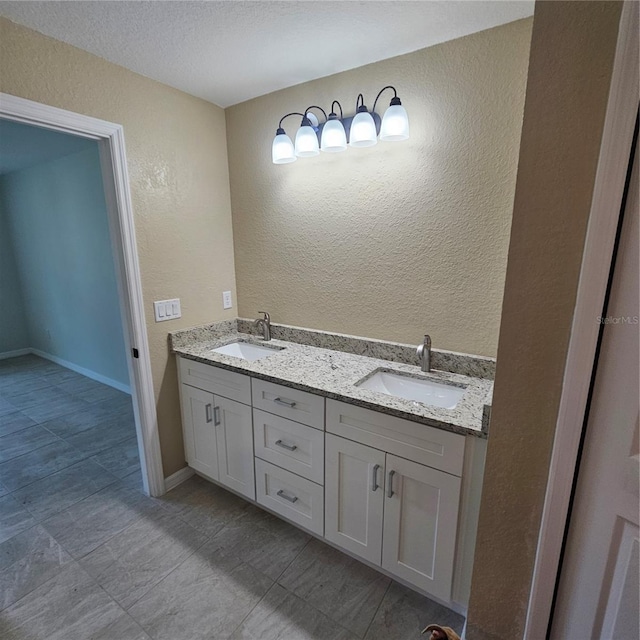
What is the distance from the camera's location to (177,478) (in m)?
2.16

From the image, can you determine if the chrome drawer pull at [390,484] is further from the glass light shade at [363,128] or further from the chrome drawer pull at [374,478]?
the glass light shade at [363,128]

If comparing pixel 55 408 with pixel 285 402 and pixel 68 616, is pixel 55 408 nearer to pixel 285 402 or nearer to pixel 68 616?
pixel 68 616

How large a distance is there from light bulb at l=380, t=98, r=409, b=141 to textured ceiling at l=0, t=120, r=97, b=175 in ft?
6.62

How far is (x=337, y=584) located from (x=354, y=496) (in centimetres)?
41

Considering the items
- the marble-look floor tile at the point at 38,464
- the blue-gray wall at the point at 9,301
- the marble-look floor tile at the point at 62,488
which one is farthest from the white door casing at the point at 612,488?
the blue-gray wall at the point at 9,301

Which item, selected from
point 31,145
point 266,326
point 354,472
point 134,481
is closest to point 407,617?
point 354,472

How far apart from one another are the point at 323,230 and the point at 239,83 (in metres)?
0.88

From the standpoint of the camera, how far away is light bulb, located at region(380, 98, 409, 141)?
1488 millimetres

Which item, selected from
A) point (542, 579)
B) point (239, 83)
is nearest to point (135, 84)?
point (239, 83)

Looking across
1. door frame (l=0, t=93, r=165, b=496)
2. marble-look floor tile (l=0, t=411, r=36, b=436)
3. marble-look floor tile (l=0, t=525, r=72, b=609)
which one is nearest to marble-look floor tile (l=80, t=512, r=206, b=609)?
marble-look floor tile (l=0, t=525, r=72, b=609)

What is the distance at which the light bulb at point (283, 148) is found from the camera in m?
1.79

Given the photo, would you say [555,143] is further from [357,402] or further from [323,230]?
[323,230]

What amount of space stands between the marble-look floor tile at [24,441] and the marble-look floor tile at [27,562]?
0.93 meters

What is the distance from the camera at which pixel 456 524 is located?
1260 mm
